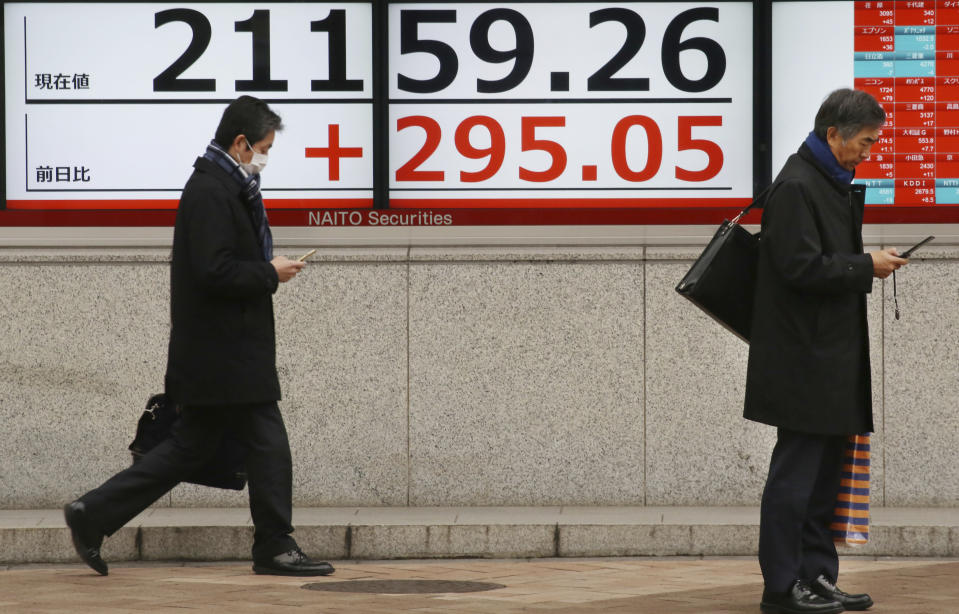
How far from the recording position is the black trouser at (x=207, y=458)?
6316 millimetres

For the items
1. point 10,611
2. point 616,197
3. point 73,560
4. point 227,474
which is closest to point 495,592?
point 227,474

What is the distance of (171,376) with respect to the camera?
641 centimetres

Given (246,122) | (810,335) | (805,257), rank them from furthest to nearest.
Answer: (246,122)
(810,335)
(805,257)

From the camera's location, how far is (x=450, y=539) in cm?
720

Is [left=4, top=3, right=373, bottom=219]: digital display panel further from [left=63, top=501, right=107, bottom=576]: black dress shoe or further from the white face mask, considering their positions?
[left=63, top=501, right=107, bottom=576]: black dress shoe

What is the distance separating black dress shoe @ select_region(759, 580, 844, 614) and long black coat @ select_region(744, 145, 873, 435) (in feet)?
1.71

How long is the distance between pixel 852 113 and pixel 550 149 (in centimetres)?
333

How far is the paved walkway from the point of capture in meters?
5.47

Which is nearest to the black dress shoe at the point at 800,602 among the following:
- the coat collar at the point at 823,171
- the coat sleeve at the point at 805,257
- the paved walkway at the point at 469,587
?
the paved walkway at the point at 469,587

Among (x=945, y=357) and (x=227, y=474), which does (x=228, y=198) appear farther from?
(x=945, y=357)

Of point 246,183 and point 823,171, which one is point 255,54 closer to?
point 246,183

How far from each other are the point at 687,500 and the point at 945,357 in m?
1.49

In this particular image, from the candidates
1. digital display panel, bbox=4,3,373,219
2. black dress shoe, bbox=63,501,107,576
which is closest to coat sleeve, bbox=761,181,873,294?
black dress shoe, bbox=63,501,107,576

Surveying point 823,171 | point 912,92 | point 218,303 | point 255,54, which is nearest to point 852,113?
point 823,171
